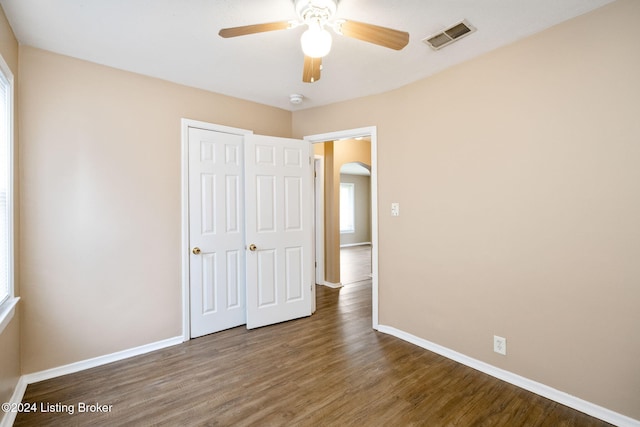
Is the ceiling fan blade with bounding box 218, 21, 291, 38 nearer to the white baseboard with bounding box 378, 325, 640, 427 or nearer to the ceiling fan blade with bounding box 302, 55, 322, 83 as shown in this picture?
the ceiling fan blade with bounding box 302, 55, 322, 83

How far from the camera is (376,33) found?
5.27ft

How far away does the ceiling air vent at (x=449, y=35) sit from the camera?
1.99 meters

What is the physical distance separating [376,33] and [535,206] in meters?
1.62

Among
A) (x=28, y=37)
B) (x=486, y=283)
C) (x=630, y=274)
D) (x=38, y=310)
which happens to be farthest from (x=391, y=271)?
(x=28, y=37)

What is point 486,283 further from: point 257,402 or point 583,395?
point 257,402

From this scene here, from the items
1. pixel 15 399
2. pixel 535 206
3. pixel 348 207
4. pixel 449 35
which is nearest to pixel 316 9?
pixel 449 35

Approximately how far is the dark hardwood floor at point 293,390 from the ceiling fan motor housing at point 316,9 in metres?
2.41

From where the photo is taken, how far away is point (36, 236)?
2260mm

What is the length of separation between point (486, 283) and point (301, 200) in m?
2.09

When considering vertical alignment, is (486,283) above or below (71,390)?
above

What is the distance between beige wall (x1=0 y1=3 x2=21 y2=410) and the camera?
1.79 metres

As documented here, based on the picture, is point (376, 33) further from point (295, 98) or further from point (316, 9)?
point (295, 98)

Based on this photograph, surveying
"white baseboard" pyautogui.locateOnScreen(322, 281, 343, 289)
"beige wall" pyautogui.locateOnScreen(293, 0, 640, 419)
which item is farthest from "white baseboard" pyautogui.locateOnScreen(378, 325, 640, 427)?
"white baseboard" pyautogui.locateOnScreen(322, 281, 343, 289)

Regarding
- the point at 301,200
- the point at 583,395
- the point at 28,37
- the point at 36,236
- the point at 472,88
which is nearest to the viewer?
the point at 583,395
